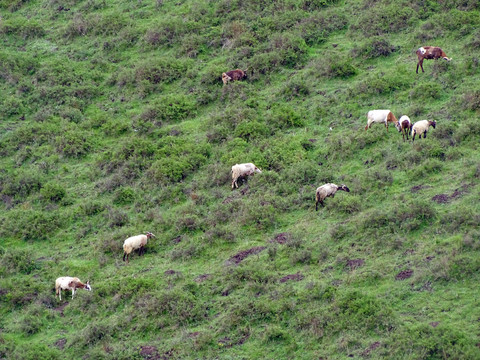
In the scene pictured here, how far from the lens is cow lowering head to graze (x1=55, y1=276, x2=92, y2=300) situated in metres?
20.8

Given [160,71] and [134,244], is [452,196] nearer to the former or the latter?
[134,244]

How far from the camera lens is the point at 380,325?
16.3 m

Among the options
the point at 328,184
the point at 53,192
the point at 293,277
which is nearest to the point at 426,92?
the point at 328,184

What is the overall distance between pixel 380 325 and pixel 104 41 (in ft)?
83.6

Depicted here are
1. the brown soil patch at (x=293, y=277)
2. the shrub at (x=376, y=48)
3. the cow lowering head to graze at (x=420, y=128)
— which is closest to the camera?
the brown soil patch at (x=293, y=277)

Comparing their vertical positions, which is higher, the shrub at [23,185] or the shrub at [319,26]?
the shrub at [319,26]

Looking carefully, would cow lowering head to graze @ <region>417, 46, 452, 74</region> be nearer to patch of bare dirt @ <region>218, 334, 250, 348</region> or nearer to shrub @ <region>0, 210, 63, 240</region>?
patch of bare dirt @ <region>218, 334, 250, 348</region>

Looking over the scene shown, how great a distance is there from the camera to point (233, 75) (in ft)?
101

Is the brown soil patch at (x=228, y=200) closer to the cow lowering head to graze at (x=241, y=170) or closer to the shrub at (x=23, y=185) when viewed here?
the cow lowering head to graze at (x=241, y=170)

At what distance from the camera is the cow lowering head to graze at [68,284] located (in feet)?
68.3

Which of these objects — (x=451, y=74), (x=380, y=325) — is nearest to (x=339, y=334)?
(x=380, y=325)

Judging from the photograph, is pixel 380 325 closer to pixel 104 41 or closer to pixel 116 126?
pixel 116 126

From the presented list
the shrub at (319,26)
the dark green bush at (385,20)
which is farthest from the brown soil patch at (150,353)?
the dark green bush at (385,20)

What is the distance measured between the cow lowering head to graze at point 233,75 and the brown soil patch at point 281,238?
36.9 ft
